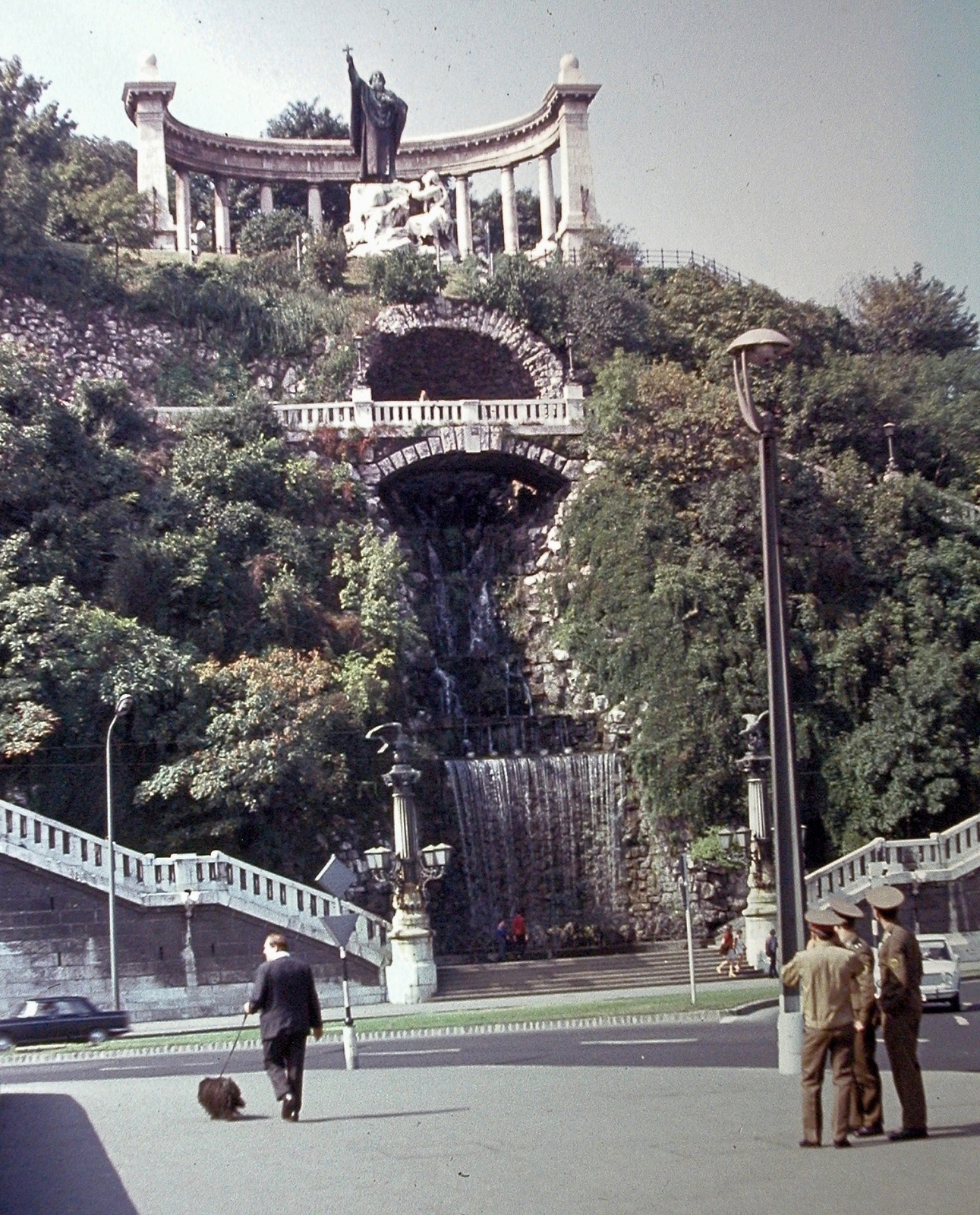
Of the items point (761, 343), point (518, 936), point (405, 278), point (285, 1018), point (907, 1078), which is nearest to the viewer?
point (907, 1078)

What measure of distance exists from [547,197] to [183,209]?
11729mm

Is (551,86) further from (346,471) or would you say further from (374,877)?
(374,877)

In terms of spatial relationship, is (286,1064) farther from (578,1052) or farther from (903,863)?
(903,863)

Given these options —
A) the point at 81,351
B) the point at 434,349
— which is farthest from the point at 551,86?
the point at 81,351

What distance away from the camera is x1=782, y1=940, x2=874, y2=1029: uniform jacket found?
9.62 meters

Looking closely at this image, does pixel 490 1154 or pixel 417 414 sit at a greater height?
pixel 417 414

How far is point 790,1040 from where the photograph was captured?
12.9 meters

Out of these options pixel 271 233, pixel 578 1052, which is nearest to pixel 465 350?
pixel 271 233

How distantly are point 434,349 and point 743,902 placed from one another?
19.0 m

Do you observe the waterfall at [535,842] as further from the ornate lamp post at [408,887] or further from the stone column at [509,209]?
the stone column at [509,209]

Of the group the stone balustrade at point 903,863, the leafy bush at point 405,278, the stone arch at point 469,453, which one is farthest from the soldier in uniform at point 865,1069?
the leafy bush at point 405,278

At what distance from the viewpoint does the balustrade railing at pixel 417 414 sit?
39844 mm

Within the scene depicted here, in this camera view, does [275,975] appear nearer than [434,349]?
Yes

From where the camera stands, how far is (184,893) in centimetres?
2833
